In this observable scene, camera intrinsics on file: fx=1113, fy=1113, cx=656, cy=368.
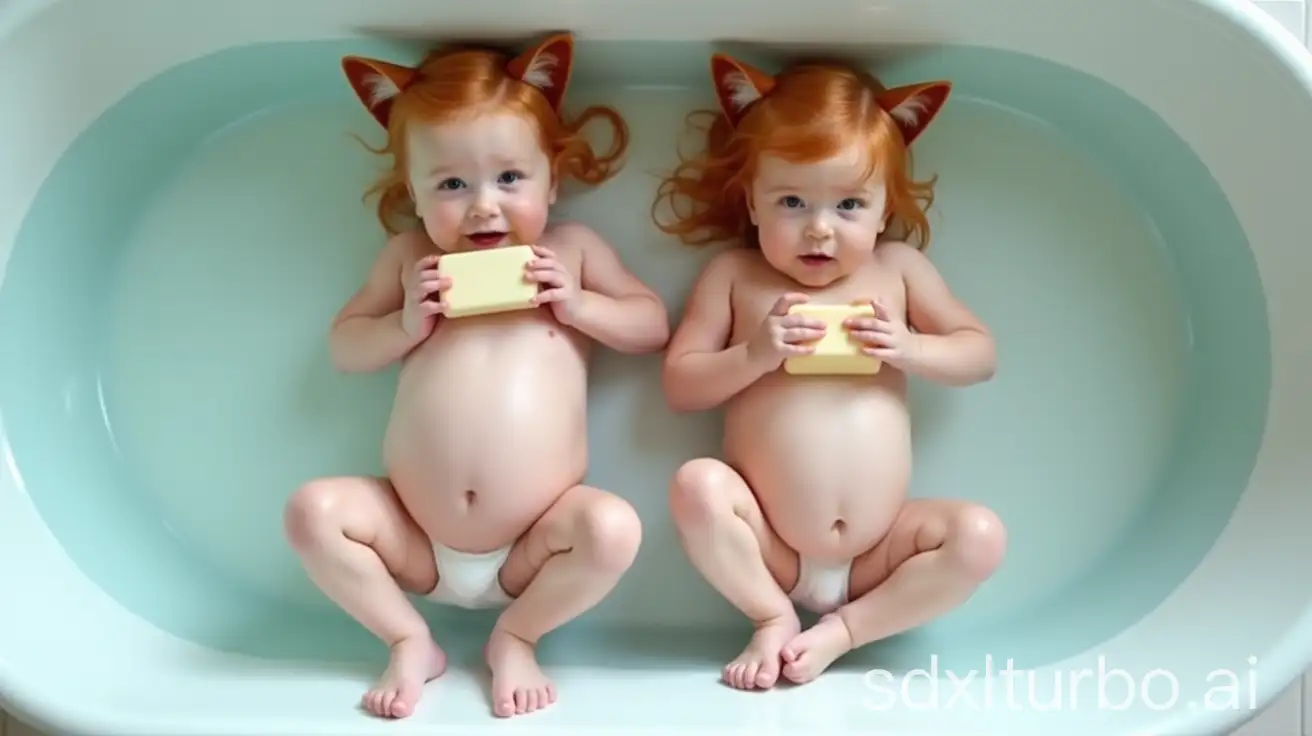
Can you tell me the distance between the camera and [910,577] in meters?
1.06

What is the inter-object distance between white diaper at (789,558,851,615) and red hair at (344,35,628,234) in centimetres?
48

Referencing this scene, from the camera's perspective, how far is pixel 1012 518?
1225 mm

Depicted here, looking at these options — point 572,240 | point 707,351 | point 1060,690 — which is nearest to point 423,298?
point 572,240

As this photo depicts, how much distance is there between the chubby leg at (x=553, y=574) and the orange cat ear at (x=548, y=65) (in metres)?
0.41

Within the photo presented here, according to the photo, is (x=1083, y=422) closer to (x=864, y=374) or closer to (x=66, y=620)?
(x=864, y=374)

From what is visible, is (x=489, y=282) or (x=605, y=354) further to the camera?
(x=605, y=354)

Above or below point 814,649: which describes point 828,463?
above

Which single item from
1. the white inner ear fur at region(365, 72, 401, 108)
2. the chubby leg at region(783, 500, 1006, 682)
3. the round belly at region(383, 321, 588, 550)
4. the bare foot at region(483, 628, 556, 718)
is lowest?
the bare foot at region(483, 628, 556, 718)

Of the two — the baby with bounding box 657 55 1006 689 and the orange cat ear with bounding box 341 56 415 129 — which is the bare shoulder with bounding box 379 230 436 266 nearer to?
the orange cat ear with bounding box 341 56 415 129

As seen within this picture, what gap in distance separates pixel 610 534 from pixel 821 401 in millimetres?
244

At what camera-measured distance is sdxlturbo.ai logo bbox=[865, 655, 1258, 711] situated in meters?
0.98

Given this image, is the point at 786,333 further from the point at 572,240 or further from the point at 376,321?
the point at 376,321

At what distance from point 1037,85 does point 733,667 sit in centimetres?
68

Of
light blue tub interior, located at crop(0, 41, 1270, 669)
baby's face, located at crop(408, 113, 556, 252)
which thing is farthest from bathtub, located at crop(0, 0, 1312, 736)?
baby's face, located at crop(408, 113, 556, 252)
